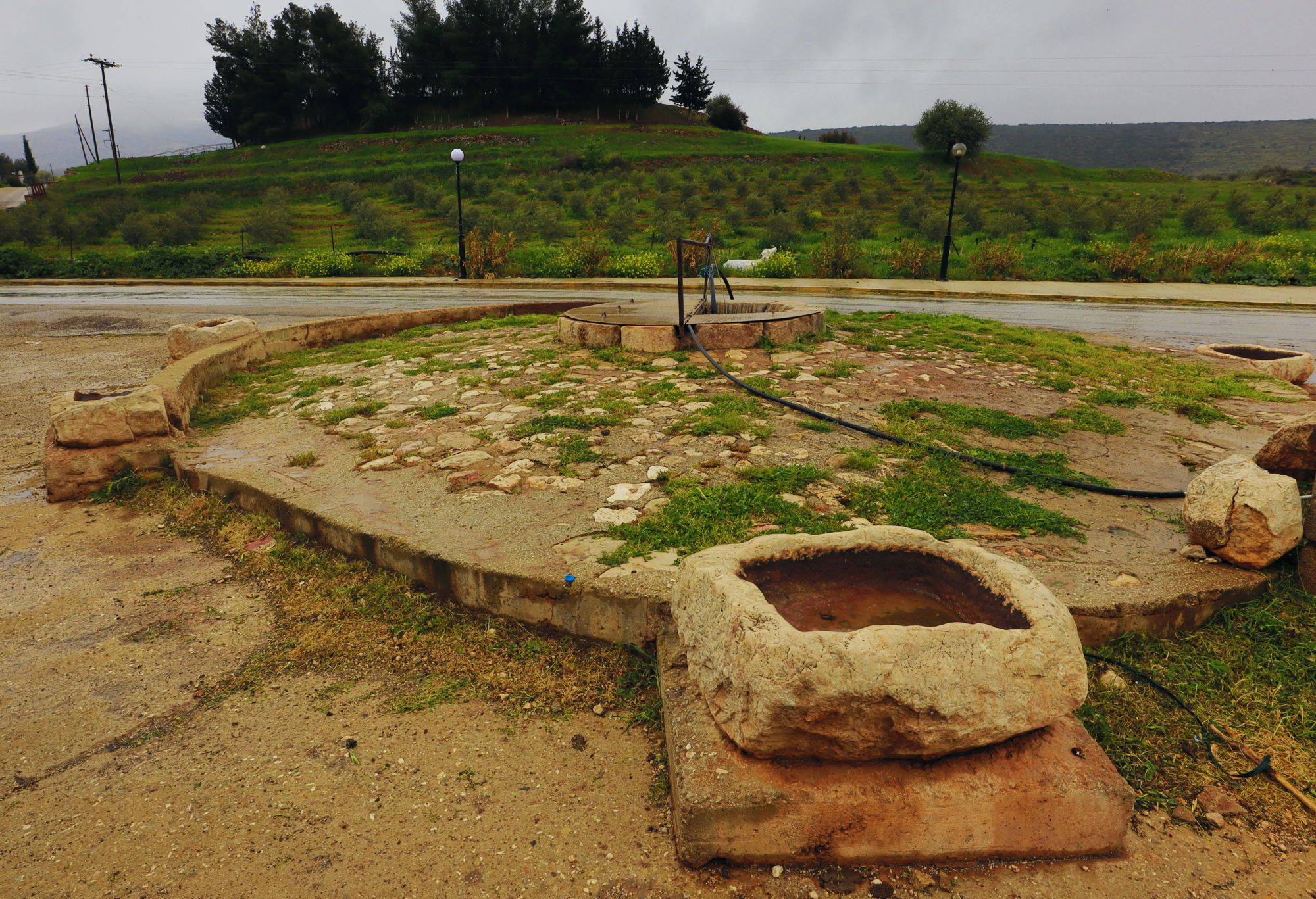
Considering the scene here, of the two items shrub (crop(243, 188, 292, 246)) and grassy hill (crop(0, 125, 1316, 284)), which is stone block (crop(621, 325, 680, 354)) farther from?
shrub (crop(243, 188, 292, 246))

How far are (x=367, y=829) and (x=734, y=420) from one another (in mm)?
3365

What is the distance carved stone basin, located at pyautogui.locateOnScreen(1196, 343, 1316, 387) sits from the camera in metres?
7.23

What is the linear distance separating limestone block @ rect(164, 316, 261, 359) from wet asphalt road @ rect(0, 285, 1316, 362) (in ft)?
12.2

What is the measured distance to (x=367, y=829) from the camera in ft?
6.87

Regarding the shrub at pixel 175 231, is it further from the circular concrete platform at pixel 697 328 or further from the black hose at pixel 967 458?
the black hose at pixel 967 458

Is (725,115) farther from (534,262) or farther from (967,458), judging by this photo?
(967,458)

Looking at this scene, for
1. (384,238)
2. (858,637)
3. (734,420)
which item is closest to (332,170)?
(384,238)

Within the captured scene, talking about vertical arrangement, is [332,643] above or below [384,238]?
below

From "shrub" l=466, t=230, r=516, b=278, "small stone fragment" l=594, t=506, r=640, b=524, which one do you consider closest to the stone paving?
"small stone fragment" l=594, t=506, r=640, b=524

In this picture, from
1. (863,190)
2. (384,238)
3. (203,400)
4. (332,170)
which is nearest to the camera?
(203,400)

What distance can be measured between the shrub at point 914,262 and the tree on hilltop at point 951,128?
2525 centimetres

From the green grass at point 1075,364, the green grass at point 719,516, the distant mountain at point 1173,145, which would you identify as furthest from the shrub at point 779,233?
the distant mountain at point 1173,145

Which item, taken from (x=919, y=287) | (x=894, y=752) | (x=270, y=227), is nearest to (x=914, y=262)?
(x=919, y=287)

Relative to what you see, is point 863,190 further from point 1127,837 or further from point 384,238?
point 1127,837
